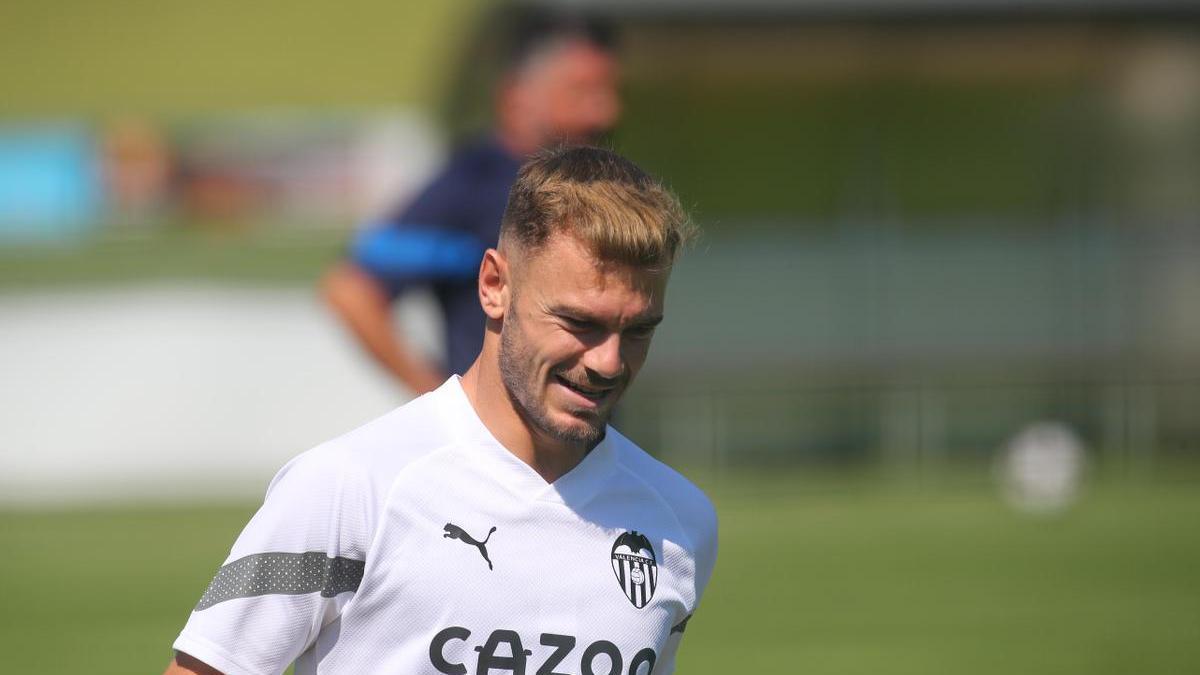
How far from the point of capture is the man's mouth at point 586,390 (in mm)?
2998

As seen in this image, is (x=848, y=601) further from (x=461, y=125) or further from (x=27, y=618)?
(x=461, y=125)

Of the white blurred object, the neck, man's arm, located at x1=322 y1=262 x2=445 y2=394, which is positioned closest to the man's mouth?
the neck

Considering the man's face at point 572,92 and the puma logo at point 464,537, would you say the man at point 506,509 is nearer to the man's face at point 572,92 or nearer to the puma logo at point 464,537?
the puma logo at point 464,537

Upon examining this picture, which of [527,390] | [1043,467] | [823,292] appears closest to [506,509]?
[527,390]

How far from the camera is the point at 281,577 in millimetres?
2820

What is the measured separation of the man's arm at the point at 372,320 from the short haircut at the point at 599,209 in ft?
7.05

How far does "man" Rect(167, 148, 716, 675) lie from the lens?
284cm

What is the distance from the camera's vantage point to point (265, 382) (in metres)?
17.2

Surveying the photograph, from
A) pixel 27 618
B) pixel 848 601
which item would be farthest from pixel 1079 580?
pixel 27 618

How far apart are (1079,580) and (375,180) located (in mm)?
10382

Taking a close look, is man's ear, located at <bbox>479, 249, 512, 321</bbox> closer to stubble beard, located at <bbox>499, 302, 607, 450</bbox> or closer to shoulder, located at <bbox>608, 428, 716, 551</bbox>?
stubble beard, located at <bbox>499, 302, 607, 450</bbox>

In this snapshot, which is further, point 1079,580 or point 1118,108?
point 1118,108

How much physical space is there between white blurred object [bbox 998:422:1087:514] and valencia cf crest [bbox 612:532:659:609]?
11669 mm

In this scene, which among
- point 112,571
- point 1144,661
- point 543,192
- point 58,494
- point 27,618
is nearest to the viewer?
point 543,192
